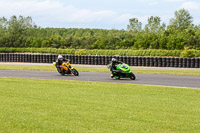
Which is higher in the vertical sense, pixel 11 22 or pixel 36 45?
pixel 11 22

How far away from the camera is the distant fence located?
3238 cm

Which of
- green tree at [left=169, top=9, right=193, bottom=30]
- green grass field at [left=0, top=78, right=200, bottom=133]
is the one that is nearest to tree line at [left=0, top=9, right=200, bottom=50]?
green tree at [left=169, top=9, right=193, bottom=30]

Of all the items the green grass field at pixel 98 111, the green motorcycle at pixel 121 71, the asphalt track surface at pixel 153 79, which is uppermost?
the green motorcycle at pixel 121 71

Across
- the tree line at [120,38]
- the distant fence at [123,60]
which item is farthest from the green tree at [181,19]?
the distant fence at [123,60]

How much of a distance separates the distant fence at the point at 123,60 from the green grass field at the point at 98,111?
721 inches

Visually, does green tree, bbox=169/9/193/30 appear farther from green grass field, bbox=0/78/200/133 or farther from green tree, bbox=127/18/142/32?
green grass field, bbox=0/78/200/133

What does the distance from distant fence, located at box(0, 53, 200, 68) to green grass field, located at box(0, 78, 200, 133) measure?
18.3 metres

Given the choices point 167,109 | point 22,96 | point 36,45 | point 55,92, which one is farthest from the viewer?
point 36,45

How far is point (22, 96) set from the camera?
503 inches

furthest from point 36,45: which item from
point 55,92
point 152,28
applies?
point 55,92

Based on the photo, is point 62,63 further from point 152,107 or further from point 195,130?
point 195,130

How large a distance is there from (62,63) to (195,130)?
17.5 m

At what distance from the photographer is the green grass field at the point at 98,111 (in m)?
7.96

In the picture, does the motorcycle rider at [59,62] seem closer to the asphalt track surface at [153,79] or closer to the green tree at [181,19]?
the asphalt track surface at [153,79]
